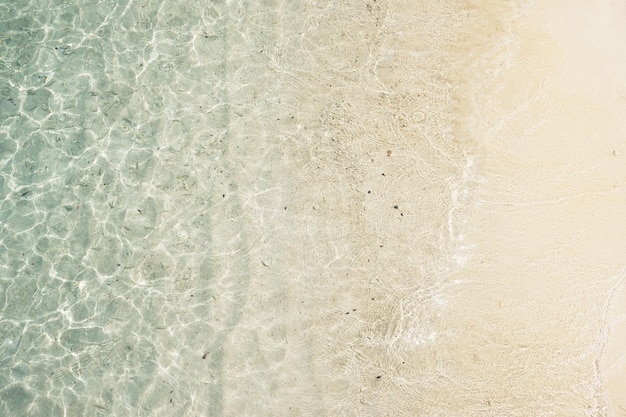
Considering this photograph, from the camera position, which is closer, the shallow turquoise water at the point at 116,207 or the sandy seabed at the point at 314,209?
the sandy seabed at the point at 314,209

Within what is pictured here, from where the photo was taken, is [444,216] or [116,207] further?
[116,207]

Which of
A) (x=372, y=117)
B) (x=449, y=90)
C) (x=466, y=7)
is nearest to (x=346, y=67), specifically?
(x=372, y=117)

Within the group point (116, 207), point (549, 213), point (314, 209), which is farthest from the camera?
point (116, 207)

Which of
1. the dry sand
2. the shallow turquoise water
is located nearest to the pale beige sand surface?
the dry sand

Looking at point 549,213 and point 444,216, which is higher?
point 549,213

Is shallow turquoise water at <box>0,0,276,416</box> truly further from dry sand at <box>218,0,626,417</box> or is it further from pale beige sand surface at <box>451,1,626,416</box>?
pale beige sand surface at <box>451,1,626,416</box>

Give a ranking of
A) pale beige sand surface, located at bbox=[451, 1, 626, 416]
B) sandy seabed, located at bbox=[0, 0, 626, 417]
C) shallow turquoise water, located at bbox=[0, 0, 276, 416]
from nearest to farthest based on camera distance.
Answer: pale beige sand surface, located at bbox=[451, 1, 626, 416], sandy seabed, located at bbox=[0, 0, 626, 417], shallow turquoise water, located at bbox=[0, 0, 276, 416]

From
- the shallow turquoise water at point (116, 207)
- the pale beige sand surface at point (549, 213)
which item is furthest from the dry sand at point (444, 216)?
the shallow turquoise water at point (116, 207)

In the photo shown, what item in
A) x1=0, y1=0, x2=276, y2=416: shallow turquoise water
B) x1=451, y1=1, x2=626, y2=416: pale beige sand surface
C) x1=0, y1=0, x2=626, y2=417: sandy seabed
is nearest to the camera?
x1=451, y1=1, x2=626, y2=416: pale beige sand surface

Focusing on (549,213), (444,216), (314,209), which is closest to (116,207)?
(314,209)

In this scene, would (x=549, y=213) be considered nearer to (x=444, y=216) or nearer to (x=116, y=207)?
(x=444, y=216)

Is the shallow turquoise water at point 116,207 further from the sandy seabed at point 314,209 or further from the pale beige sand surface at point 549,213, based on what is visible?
the pale beige sand surface at point 549,213
